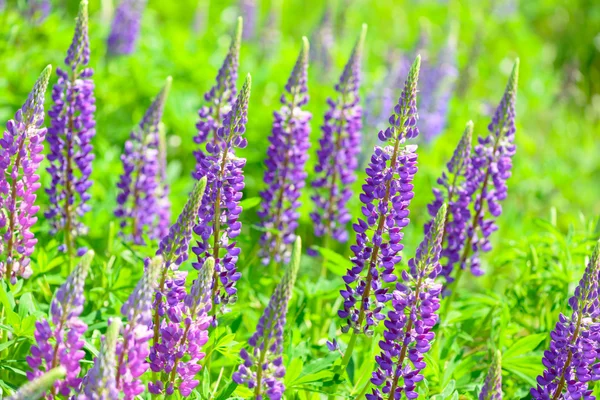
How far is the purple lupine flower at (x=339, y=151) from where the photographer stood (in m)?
4.48

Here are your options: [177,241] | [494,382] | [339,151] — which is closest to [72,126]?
[177,241]

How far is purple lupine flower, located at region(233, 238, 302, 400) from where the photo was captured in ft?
8.50

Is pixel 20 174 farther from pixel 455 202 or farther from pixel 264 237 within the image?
pixel 455 202

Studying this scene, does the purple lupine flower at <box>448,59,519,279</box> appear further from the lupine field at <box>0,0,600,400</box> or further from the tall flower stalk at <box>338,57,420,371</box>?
the tall flower stalk at <box>338,57,420,371</box>

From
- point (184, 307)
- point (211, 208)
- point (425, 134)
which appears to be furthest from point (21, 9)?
point (184, 307)

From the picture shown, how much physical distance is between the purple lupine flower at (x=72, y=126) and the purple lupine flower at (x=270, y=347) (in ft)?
5.36

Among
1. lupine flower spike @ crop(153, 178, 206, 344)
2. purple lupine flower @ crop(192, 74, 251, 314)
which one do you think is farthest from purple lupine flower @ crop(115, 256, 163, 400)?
purple lupine flower @ crop(192, 74, 251, 314)

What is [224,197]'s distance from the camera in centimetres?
325

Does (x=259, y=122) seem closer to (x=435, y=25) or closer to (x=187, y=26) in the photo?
(x=187, y=26)

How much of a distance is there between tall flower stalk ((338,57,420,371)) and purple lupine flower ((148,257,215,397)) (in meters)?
0.69

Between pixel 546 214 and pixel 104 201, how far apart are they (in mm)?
4393

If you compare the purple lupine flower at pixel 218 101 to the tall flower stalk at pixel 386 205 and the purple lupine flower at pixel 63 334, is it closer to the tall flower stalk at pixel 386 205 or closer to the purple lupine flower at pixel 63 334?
the tall flower stalk at pixel 386 205

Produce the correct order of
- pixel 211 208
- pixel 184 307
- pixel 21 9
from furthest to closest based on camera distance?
pixel 21 9 < pixel 211 208 < pixel 184 307

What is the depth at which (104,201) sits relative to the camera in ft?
16.9
